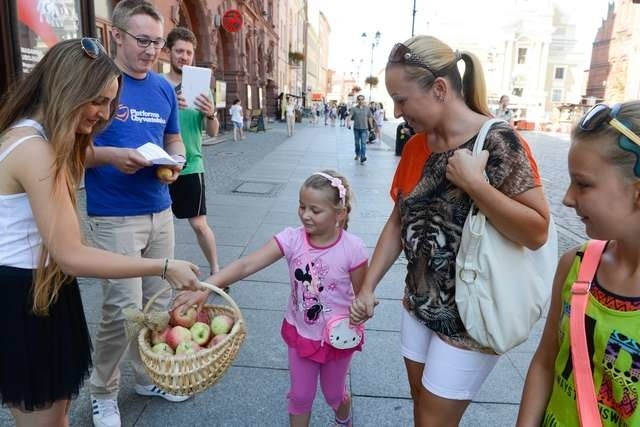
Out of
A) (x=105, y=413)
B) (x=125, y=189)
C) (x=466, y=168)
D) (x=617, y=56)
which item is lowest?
(x=105, y=413)

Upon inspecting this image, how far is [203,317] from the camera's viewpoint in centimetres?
226

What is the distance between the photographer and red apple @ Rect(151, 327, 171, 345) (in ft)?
6.66

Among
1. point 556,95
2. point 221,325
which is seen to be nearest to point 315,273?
point 221,325

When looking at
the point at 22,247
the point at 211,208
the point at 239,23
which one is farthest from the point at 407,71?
the point at 239,23

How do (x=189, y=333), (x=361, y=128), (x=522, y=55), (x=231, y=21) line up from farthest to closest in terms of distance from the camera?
(x=522, y=55) → (x=231, y=21) → (x=361, y=128) → (x=189, y=333)

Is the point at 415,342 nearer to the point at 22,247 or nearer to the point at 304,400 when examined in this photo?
the point at 304,400

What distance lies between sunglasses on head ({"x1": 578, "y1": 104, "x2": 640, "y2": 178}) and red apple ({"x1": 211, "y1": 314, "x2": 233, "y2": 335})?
1.54 metres

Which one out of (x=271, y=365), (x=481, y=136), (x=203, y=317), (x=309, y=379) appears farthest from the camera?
(x=271, y=365)

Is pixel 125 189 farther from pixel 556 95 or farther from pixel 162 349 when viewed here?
pixel 556 95

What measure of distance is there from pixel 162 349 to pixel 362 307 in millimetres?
836

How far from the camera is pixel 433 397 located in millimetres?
1874

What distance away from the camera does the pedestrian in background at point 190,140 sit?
3.99 meters

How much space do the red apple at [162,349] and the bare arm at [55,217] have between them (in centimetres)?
34

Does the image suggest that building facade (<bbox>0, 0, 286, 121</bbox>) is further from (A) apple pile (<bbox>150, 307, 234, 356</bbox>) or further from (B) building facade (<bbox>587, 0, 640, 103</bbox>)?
(B) building facade (<bbox>587, 0, 640, 103</bbox>)
